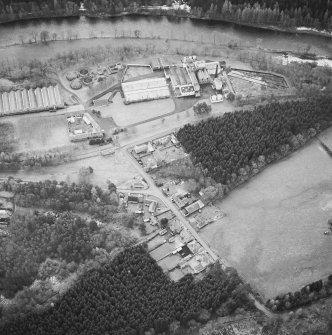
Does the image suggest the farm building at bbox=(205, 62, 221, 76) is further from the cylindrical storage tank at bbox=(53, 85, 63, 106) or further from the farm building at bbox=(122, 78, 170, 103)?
the cylindrical storage tank at bbox=(53, 85, 63, 106)

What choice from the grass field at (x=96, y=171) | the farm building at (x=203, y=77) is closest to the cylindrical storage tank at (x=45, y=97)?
the grass field at (x=96, y=171)

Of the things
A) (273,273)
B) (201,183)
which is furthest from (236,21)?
(273,273)

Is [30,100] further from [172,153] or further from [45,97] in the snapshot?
[172,153]

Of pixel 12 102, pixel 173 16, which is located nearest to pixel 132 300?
pixel 12 102

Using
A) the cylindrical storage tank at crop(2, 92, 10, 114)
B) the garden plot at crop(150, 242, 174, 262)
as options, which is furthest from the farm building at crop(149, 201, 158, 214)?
the cylindrical storage tank at crop(2, 92, 10, 114)

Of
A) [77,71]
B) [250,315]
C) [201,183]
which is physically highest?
[77,71]

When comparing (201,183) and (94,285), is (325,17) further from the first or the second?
(94,285)

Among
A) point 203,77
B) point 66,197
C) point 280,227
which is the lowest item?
point 280,227
